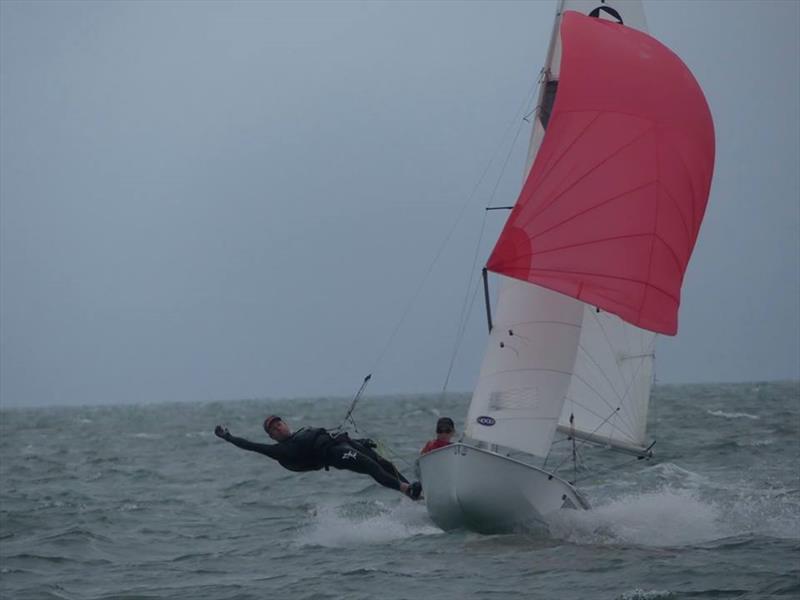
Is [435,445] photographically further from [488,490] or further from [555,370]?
[555,370]

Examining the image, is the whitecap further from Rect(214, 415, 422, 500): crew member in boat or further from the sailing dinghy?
Rect(214, 415, 422, 500): crew member in boat

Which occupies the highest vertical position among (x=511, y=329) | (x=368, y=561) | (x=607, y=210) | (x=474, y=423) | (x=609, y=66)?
(x=609, y=66)

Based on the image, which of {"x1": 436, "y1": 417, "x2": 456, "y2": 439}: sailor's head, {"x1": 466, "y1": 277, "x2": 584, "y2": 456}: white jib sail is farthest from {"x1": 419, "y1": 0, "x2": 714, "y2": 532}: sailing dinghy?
{"x1": 436, "y1": 417, "x2": 456, "y2": 439}: sailor's head

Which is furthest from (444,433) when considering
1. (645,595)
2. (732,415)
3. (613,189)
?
(732,415)

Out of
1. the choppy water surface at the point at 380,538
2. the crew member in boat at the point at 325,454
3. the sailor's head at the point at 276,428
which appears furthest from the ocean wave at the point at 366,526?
the sailor's head at the point at 276,428

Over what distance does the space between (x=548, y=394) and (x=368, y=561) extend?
270 cm

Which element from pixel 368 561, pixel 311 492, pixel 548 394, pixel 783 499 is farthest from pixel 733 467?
pixel 368 561

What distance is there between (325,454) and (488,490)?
72.2 inches

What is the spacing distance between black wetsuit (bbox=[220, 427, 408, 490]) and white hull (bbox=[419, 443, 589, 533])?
2.49ft

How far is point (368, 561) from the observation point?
1350cm

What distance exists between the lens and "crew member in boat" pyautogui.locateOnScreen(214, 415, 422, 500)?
42.6 feet

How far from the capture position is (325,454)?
13.1 meters

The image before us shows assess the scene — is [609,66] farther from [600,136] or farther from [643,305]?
[643,305]

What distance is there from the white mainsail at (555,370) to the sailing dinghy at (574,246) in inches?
0.6
